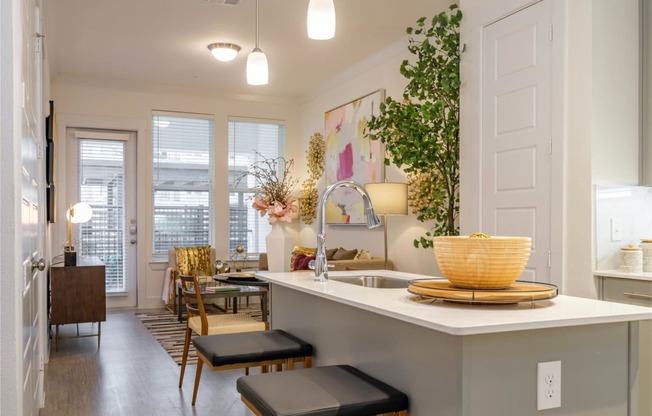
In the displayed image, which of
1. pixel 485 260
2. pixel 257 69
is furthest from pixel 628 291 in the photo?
pixel 257 69

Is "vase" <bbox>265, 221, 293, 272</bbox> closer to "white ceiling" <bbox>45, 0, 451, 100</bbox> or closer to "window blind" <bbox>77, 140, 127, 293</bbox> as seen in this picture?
"white ceiling" <bbox>45, 0, 451, 100</bbox>

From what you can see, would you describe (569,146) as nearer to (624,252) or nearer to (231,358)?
(624,252)

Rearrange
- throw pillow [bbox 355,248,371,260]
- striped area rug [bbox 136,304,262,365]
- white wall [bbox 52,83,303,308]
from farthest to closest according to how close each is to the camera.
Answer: white wall [bbox 52,83,303,308], throw pillow [bbox 355,248,371,260], striped area rug [bbox 136,304,262,365]

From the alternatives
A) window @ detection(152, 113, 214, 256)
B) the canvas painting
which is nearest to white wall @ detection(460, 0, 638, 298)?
the canvas painting

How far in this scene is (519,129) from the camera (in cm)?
329

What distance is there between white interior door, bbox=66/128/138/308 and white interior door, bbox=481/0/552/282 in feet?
17.2

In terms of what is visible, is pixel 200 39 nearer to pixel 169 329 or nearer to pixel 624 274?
pixel 169 329

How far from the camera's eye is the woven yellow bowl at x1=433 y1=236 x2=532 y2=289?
1.62 meters

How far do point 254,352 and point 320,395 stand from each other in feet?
2.27

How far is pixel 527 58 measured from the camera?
3240mm

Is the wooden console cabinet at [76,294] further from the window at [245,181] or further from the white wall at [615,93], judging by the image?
the white wall at [615,93]

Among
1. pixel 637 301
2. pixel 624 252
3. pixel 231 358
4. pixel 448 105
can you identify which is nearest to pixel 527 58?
pixel 448 105

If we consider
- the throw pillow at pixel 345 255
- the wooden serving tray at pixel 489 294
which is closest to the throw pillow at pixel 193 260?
the throw pillow at pixel 345 255

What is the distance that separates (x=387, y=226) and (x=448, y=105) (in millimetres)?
2071
